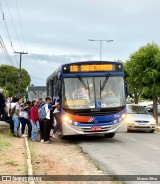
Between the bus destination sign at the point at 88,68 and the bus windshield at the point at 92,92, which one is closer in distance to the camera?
the bus windshield at the point at 92,92

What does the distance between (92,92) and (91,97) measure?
0.21m

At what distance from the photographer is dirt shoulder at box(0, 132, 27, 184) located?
9.70 m

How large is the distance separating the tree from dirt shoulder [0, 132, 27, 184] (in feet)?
50.1

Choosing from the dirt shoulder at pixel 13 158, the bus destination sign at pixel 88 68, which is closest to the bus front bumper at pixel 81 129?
the dirt shoulder at pixel 13 158

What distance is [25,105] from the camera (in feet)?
60.5

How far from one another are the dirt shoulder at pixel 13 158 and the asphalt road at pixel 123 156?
2.09 metres

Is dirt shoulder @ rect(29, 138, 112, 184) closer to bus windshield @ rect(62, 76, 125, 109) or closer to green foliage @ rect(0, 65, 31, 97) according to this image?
bus windshield @ rect(62, 76, 125, 109)

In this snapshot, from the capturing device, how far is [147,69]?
2980 centimetres

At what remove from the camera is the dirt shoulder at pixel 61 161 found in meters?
10.1

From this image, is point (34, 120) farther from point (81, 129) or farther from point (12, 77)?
point (12, 77)

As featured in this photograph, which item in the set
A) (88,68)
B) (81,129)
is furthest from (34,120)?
(88,68)

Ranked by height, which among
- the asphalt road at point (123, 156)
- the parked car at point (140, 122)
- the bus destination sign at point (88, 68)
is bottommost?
the asphalt road at point (123, 156)

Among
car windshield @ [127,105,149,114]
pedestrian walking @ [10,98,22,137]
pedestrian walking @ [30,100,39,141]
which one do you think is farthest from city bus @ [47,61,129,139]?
car windshield @ [127,105,149,114]

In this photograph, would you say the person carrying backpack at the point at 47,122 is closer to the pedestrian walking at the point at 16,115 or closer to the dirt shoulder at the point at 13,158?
the dirt shoulder at the point at 13,158
